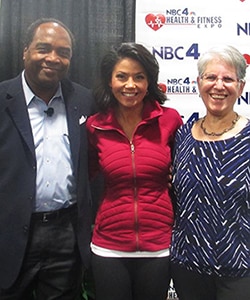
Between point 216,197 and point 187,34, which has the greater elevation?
point 187,34

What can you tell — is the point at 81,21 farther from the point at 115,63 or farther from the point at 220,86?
the point at 220,86

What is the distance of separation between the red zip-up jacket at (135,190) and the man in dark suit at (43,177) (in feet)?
0.42

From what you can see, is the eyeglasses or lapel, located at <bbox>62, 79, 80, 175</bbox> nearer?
the eyeglasses

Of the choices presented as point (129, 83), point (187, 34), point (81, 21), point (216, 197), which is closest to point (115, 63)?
point (129, 83)

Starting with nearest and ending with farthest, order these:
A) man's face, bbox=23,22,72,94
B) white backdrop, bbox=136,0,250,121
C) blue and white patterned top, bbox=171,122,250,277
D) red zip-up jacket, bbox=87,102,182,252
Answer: blue and white patterned top, bbox=171,122,250,277
red zip-up jacket, bbox=87,102,182,252
man's face, bbox=23,22,72,94
white backdrop, bbox=136,0,250,121

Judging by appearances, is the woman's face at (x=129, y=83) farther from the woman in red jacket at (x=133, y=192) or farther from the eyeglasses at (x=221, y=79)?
the eyeglasses at (x=221, y=79)

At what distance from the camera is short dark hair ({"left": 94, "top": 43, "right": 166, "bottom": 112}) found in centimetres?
173

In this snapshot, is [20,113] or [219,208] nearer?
[219,208]

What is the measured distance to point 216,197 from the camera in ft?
4.65

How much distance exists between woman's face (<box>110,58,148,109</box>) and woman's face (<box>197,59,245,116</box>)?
0.31 meters

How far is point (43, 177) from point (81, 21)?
1403 mm

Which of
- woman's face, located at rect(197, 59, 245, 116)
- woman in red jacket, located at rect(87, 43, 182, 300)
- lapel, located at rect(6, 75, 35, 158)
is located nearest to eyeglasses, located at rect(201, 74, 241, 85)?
woman's face, located at rect(197, 59, 245, 116)

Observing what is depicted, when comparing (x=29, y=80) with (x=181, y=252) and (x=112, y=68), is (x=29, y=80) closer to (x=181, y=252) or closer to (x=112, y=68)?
(x=112, y=68)

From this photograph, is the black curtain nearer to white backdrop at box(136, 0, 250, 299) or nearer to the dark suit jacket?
white backdrop at box(136, 0, 250, 299)
